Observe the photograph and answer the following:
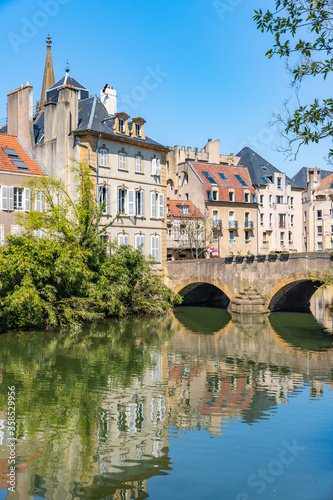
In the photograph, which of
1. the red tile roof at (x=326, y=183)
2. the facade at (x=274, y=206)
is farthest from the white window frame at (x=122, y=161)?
the red tile roof at (x=326, y=183)

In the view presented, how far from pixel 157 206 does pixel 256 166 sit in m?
24.0

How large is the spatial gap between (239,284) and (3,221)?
15.0 metres

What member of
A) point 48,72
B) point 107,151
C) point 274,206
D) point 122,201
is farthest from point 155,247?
point 48,72

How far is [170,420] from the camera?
447 inches

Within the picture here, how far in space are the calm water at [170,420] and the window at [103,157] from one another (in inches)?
627

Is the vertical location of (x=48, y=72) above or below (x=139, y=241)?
above

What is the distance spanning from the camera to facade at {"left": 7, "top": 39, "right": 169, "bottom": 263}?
112 feet

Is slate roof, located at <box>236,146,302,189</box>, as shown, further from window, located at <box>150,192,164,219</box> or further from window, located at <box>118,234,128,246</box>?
window, located at <box>118,234,128,246</box>

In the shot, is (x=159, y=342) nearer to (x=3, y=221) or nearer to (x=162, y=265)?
(x=3, y=221)

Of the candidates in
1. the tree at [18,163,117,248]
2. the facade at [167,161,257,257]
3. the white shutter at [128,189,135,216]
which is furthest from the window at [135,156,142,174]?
the facade at [167,161,257,257]

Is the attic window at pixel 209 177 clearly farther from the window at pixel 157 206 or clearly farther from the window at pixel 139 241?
the window at pixel 139 241

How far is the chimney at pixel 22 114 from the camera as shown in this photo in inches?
1396

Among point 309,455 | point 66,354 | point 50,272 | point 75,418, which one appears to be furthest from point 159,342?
point 309,455

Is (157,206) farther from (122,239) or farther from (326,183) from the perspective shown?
(326,183)
